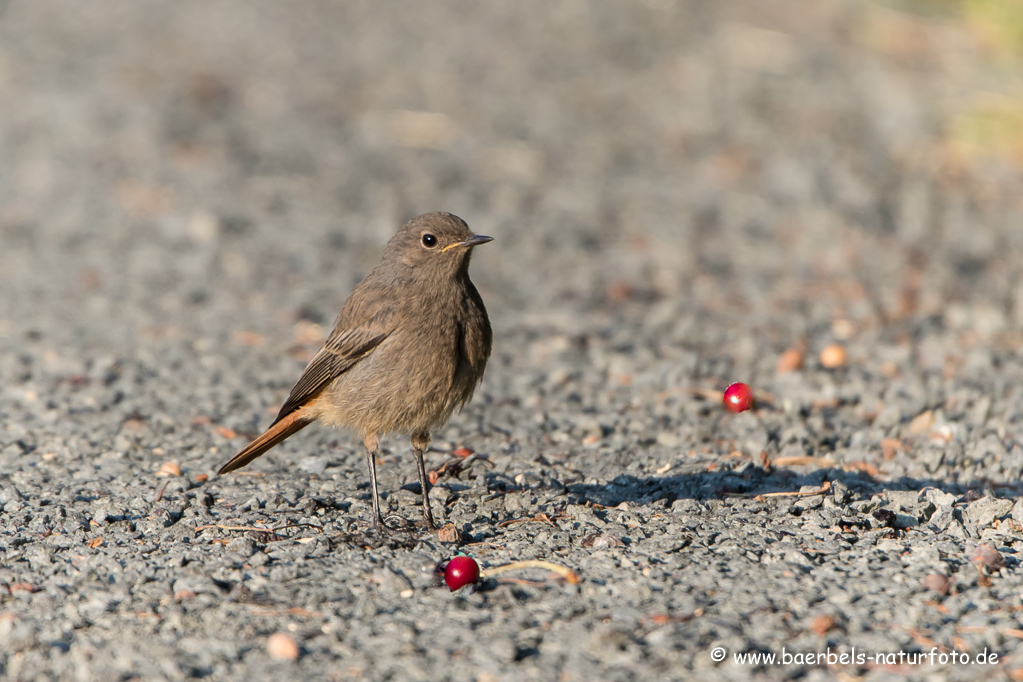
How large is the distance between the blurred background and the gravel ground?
0.17 feet

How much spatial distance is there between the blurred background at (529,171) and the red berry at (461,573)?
292 cm

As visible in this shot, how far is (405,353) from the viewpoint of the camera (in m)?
5.37

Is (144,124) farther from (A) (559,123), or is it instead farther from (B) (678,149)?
(B) (678,149)

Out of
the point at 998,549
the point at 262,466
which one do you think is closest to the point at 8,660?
the point at 262,466

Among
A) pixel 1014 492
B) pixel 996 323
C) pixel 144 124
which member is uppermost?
pixel 144 124

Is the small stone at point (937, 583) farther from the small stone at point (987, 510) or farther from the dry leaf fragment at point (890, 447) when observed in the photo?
the dry leaf fragment at point (890, 447)

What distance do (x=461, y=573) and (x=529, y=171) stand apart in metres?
7.39

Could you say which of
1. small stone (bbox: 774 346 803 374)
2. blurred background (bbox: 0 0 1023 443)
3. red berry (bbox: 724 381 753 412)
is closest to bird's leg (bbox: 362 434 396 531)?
blurred background (bbox: 0 0 1023 443)

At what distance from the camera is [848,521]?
16.5ft

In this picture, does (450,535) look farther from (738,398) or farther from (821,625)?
(738,398)

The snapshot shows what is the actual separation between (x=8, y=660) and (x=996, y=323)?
679 cm

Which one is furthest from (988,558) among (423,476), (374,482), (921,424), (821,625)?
(374,482)

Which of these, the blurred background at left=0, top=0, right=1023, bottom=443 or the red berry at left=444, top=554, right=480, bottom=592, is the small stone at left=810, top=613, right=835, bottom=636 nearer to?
the red berry at left=444, top=554, right=480, bottom=592

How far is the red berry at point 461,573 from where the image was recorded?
14.4 feet
